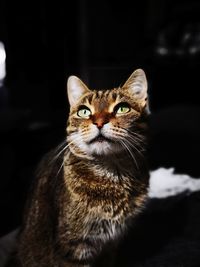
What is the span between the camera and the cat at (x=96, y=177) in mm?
855

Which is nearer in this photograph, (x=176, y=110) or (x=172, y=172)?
(x=172, y=172)

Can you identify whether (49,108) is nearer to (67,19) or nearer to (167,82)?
(67,19)

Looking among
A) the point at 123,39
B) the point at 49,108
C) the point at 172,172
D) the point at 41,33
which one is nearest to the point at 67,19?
the point at 41,33

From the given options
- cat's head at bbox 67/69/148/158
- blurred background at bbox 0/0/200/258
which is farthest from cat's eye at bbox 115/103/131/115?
blurred background at bbox 0/0/200/258

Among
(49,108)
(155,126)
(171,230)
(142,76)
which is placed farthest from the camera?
(155,126)

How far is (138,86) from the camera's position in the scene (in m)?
0.89

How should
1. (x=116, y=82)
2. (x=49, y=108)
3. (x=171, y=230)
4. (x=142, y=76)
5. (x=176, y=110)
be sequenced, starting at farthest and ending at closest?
(x=176, y=110) < (x=49, y=108) < (x=171, y=230) < (x=116, y=82) < (x=142, y=76)

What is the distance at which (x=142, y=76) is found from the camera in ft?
2.87

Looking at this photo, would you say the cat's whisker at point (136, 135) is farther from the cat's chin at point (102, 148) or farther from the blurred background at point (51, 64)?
the blurred background at point (51, 64)

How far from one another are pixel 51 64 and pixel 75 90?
573 mm

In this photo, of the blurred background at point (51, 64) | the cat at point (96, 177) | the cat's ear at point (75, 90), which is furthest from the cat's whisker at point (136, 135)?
the blurred background at point (51, 64)

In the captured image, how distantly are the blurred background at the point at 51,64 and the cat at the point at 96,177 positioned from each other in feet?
1.20

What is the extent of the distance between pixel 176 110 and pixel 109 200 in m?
1.02

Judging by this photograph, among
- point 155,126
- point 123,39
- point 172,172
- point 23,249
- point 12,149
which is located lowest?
point 23,249
